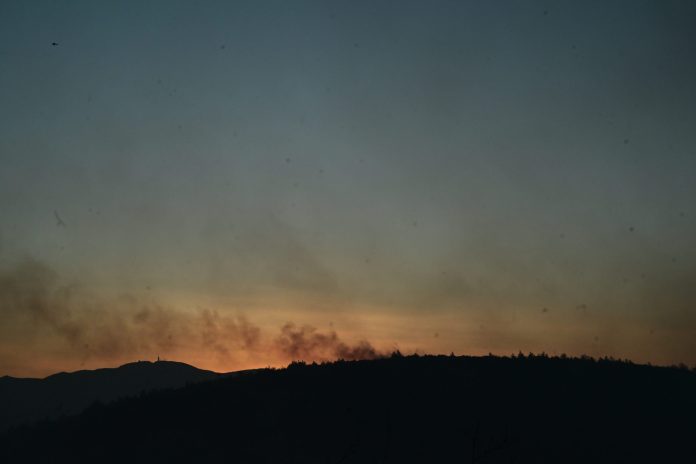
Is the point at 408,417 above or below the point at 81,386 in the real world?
below

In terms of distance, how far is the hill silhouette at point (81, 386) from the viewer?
129m

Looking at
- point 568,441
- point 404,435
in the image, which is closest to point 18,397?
point 404,435

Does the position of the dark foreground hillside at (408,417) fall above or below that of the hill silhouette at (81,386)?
below

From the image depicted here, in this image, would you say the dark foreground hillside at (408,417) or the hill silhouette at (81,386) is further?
the hill silhouette at (81,386)

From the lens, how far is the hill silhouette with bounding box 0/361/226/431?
5089 inches

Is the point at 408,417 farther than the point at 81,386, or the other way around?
the point at 81,386

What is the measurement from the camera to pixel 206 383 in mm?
67125

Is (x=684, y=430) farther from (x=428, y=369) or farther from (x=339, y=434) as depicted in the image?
(x=339, y=434)

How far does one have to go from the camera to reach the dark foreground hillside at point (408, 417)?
4953 cm

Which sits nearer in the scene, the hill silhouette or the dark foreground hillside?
the dark foreground hillside

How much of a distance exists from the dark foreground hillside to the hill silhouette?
208 feet

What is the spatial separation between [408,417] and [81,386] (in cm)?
11484

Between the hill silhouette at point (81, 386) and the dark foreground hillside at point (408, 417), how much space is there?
6340cm

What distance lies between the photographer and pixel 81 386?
14538 centimetres
